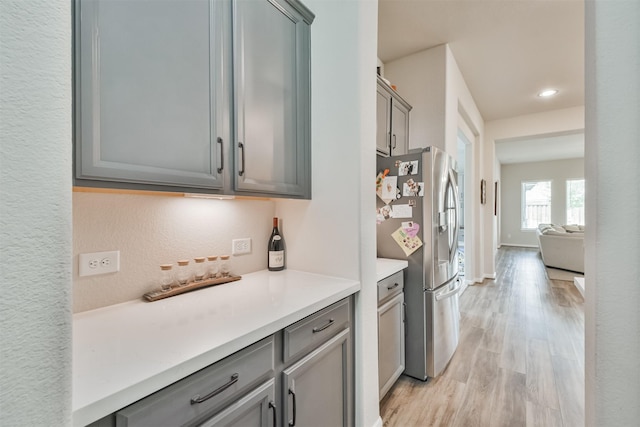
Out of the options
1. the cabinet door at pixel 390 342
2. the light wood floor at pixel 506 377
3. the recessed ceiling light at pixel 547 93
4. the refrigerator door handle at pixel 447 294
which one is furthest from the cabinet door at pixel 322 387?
the recessed ceiling light at pixel 547 93

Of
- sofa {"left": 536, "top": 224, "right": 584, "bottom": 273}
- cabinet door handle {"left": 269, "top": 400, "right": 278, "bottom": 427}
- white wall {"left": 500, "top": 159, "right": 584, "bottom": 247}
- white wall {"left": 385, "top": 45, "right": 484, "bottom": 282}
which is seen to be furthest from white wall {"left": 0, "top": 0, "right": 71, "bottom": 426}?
white wall {"left": 500, "top": 159, "right": 584, "bottom": 247}

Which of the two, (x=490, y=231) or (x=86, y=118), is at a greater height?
(x=86, y=118)

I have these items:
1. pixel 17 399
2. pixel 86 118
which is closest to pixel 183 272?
pixel 86 118

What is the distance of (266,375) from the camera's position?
0.95 meters

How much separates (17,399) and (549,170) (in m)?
11.7

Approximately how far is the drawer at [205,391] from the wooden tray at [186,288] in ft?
1.76

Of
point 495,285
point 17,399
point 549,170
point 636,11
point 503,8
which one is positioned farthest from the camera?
point 549,170

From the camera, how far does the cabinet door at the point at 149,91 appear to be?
32.5 inches

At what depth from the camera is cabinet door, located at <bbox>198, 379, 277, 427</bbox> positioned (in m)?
0.80

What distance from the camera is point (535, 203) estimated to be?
934cm

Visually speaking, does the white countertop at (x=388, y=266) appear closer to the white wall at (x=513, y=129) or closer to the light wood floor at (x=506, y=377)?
the light wood floor at (x=506, y=377)

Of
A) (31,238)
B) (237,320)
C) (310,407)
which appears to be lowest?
(310,407)

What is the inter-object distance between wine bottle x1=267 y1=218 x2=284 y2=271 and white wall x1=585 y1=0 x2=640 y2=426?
1381 mm

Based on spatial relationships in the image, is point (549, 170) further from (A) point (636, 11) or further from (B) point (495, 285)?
(A) point (636, 11)
